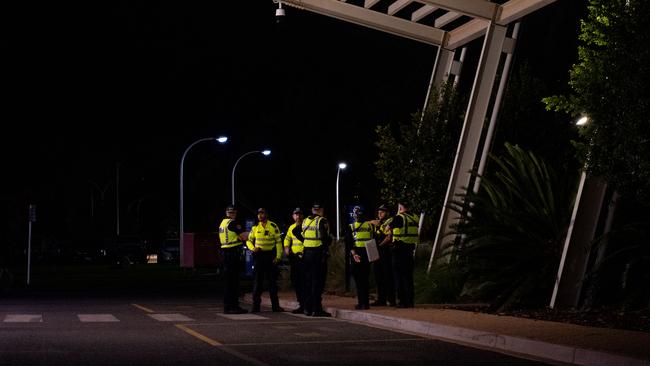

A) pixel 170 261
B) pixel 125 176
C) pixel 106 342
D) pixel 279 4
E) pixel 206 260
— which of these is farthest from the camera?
pixel 125 176

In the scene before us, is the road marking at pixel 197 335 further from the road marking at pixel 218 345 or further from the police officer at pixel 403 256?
the police officer at pixel 403 256

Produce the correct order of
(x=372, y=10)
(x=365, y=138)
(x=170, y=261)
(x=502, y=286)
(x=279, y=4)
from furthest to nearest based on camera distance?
(x=170, y=261)
(x=365, y=138)
(x=372, y=10)
(x=279, y=4)
(x=502, y=286)

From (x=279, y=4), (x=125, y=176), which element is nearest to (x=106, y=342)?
(x=279, y=4)

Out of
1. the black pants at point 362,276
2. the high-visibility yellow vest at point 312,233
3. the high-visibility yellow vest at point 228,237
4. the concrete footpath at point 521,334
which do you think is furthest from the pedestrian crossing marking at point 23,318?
the black pants at point 362,276

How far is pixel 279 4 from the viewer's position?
2484cm

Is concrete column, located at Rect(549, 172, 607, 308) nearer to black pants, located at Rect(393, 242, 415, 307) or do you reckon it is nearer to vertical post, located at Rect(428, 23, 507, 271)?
black pants, located at Rect(393, 242, 415, 307)

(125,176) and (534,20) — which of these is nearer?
(534,20)

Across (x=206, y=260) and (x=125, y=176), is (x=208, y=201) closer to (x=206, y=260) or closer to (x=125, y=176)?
(x=206, y=260)

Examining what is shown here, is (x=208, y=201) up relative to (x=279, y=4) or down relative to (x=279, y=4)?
down

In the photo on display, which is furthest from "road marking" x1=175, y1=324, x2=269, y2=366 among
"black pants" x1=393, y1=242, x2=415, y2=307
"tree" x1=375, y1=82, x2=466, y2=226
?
"tree" x1=375, y1=82, x2=466, y2=226

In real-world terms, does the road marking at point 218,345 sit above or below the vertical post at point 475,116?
below

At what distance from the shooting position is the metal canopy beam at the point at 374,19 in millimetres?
25344

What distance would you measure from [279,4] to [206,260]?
24356 millimetres

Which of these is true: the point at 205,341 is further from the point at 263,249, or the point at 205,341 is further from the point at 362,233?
the point at 263,249
